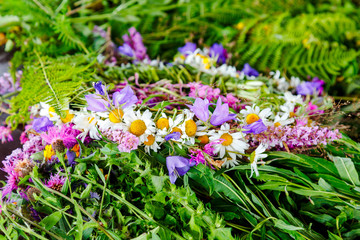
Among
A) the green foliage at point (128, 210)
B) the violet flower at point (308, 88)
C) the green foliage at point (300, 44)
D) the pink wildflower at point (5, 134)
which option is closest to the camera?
the green foliage at point (128, 210)

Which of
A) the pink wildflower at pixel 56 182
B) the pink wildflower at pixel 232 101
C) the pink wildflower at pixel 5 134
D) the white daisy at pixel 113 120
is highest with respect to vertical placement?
the white daisy at pixel 113 120

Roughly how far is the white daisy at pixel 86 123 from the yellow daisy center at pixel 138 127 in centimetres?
10

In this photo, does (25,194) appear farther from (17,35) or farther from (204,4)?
(204,4)

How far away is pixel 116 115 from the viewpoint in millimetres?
479

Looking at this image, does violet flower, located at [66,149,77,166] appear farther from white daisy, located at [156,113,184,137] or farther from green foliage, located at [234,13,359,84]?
green foliage, located at [234,13,359,84]

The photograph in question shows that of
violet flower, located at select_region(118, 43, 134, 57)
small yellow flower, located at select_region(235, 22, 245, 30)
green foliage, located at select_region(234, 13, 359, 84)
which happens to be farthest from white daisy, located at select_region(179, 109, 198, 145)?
small yellow flower, located at select_region(235, 22, 245, 30)

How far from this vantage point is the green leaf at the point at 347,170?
1.65 ft

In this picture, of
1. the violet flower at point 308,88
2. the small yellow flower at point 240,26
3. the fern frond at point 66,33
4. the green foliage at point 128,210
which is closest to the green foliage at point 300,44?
the small yellow flower at point 240,26

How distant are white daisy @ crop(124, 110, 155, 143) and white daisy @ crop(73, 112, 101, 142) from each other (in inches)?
3.3

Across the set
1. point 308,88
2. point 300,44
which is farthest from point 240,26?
point 308,88

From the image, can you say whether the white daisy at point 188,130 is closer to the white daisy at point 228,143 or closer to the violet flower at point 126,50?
the white daisy at point 228,143

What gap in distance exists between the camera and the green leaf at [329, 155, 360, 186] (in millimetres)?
503

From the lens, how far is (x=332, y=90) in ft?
3.27

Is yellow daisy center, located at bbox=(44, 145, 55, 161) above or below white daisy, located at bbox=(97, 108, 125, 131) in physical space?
below
